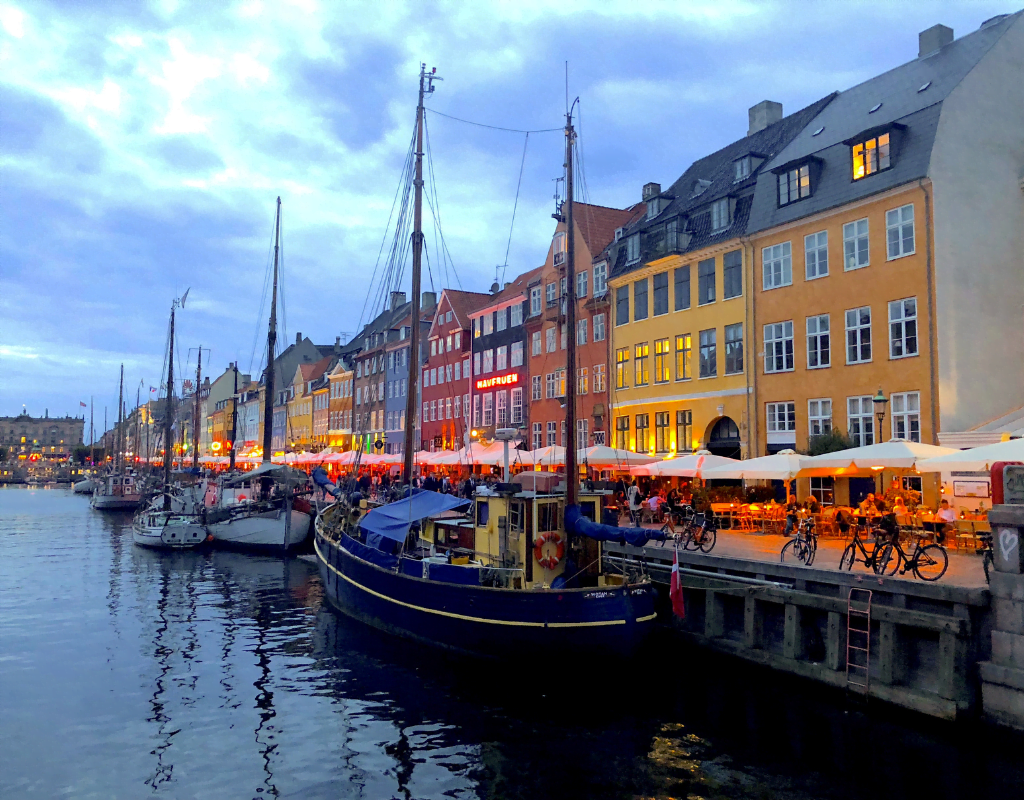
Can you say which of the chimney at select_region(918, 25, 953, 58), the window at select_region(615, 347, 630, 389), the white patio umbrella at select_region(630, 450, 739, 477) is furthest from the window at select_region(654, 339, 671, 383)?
the chimney at select_region(918, 25, 953, 58)

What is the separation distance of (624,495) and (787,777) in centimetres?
2234

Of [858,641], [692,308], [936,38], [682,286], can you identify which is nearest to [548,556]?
[858,641]

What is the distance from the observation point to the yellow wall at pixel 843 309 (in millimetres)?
27172

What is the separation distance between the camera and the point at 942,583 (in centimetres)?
1466

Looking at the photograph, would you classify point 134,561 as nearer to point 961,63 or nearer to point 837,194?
point 837,194

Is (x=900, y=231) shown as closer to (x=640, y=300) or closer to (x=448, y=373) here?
(x=640, y=300)

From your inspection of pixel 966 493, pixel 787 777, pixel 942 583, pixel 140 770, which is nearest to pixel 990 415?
pixel 966 493

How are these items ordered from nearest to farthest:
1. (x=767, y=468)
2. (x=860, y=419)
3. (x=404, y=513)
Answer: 1. (x=404, y=513)
2. (x=767, y=468)
3. (x=860, y=419)

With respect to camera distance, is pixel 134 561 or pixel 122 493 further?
pixel 122 493

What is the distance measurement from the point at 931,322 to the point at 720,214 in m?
12.2

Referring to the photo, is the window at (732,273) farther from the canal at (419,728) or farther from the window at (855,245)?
the canal at (419,728)

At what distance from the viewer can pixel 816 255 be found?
31.1 metres

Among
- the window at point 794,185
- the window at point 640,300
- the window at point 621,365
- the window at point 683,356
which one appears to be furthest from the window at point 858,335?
the window at point 621,365

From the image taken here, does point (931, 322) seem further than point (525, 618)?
Yes
